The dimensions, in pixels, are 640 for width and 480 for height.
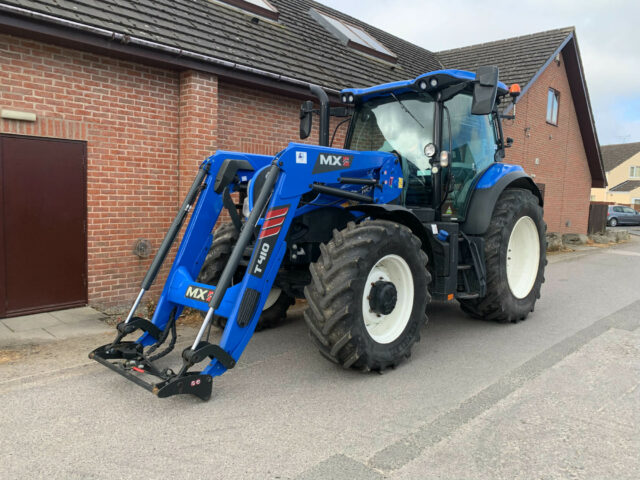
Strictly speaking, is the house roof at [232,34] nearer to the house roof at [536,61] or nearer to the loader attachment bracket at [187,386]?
the house roof at [536,61]

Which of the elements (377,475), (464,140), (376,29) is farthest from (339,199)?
(376,29)

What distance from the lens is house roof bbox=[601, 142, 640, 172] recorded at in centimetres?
5288

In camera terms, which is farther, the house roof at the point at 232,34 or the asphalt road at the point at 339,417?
the house roof at the point at 232,34

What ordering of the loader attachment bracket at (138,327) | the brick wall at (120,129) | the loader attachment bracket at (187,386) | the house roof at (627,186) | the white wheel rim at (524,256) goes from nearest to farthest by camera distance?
the loader attachment bracket at (187,386) → the loader attachment bracket at (138,327) → the brick wall at (120,129) → the white wheel rim at (524,256) → the house roof at (627,186)

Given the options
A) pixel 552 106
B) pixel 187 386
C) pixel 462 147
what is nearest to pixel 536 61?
pixel 552 106

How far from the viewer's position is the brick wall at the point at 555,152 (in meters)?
13.6

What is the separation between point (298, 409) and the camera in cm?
354

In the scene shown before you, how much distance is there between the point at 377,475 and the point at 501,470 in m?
0.69

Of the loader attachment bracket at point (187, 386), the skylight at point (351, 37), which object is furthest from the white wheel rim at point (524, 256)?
the skylight at point (351, 37)

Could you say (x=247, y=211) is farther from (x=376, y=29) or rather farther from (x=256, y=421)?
(x=376, y=29)

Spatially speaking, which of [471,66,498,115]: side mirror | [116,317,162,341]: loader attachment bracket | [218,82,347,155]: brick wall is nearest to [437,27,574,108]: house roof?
[218,82,347,155]: brick wall

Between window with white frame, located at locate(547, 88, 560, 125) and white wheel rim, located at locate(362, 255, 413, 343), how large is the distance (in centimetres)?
1235

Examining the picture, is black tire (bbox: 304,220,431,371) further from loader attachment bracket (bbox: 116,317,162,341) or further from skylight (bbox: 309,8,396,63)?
skylight (bbox: 309,8,396,63)

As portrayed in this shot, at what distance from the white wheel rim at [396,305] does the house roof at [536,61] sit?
28.7 feet
